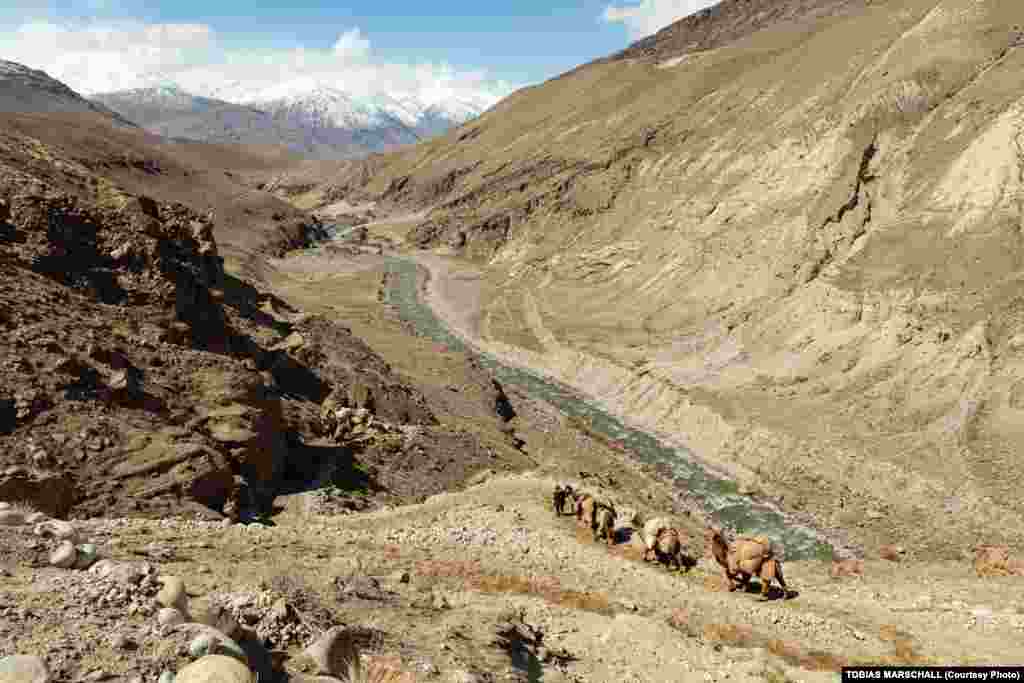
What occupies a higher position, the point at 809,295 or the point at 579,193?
the point at 579,193

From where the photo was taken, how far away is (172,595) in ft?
28.6

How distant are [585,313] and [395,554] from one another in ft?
169

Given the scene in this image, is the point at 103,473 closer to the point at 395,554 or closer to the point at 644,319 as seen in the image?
the point at 395,554

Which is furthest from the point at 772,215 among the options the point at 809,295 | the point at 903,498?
the point at 903,498

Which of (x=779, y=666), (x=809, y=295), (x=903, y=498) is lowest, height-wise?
(x=903, y=498)

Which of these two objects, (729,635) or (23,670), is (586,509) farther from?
(23,670)

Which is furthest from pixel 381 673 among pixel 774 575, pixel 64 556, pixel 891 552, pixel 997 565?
pixel 891 552

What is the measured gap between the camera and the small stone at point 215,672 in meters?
6.48

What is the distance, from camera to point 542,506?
21609mm

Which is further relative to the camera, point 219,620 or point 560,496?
point 560,496

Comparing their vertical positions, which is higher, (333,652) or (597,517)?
(333,652)

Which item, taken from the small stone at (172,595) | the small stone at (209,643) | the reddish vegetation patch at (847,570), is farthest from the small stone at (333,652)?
the reddish vegetation patch at (847,570)

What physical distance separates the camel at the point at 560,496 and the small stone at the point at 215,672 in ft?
49.2

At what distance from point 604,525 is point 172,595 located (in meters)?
13.3
